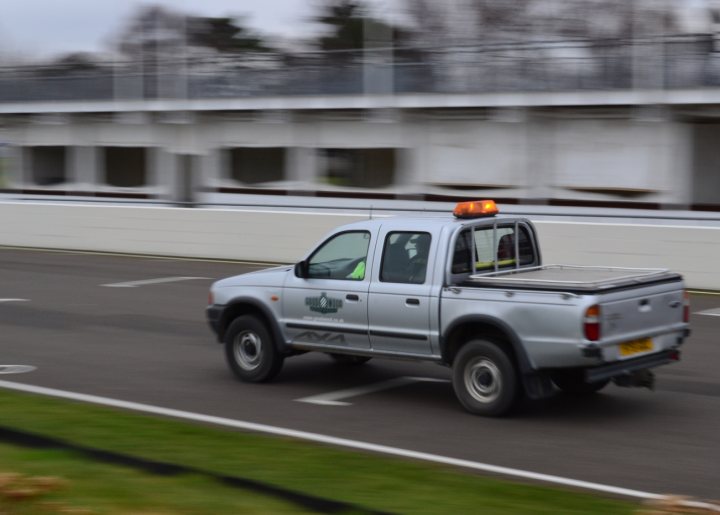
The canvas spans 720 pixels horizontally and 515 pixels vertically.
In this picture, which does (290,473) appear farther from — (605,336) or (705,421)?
(705,421)

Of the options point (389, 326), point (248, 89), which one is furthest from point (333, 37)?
point (389, 326)

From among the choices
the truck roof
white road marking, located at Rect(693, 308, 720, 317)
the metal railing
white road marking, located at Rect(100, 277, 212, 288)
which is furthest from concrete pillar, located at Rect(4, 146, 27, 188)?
the truck roof

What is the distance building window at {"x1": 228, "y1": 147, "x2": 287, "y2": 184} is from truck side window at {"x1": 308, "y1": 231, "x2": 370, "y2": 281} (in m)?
26.7

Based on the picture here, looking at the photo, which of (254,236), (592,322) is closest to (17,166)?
(254,236)

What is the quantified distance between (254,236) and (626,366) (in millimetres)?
16617

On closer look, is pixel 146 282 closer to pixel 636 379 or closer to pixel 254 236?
pixel 254 236

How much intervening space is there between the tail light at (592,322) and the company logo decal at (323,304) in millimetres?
2495

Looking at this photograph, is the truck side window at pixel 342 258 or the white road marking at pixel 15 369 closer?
the truck side window at pixel 342 258

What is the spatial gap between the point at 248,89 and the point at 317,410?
1087 inches

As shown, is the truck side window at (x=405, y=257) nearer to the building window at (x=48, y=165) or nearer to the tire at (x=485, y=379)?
the tire at (x=485, y=379)

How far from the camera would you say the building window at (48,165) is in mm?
43406

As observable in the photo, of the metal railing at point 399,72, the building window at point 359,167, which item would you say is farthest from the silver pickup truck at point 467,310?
the building window at point 359,167

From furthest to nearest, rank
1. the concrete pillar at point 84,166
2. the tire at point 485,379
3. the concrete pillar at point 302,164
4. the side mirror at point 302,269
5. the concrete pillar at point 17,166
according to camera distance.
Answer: the concrete pillar at point 17,166, the concrete pillar at point 84,166, the concrete pillar at point 302,164, the side mirror at point 302,269, the tire at point 485,379

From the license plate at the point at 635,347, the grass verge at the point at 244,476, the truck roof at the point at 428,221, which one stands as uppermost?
the truck roof at the point at 428,221
